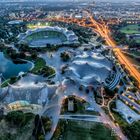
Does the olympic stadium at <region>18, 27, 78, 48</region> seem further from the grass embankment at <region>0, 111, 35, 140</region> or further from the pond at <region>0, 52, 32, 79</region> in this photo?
the grass embankment at <region>0, 111, 35, 140</region>

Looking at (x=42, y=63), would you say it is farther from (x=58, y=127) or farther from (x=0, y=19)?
(x=0, y=19)

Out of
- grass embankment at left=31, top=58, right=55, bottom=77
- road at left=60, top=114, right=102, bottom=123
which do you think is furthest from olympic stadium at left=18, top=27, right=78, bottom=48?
road at left=60, top=114, right=102, bottom=123

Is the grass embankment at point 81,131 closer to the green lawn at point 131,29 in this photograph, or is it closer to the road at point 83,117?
the road at point 83,117

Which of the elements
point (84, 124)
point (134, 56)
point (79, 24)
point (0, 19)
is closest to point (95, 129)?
point (84, 124)

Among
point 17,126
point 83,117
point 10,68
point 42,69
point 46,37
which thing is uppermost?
point 17,126

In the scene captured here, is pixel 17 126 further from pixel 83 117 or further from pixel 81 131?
pixel 83 117

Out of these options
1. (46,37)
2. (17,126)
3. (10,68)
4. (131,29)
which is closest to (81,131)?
(17,126)
